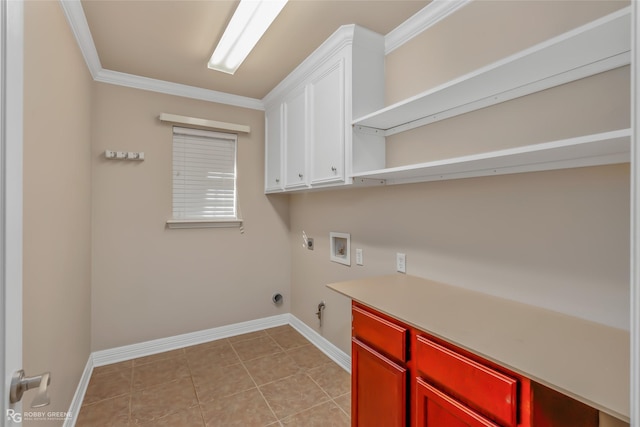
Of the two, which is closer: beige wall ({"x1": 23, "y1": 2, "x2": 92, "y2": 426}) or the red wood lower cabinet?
the red wood lower cabinet

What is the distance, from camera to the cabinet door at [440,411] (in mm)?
1033

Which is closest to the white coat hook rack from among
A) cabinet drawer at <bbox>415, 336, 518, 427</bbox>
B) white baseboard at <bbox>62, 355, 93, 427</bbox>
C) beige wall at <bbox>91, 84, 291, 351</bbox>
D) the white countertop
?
beige wall at <bbox>91, 84, 291, 351</bbox>

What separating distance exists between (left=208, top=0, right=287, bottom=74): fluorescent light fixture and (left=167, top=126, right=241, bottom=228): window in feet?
2.66

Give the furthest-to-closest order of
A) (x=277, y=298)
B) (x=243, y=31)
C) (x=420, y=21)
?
(x=277, y=298), (x=243, y=31), (x=420, y=21)

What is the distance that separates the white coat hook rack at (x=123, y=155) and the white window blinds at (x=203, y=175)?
0.30 meters

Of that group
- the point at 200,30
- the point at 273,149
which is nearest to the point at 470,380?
the point at 200,30

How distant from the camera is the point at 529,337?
1096 millimetres

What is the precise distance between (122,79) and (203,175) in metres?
1.05

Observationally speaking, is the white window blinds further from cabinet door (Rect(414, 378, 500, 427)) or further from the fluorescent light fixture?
cabinet door (Rect(414, 378, 500, 427))

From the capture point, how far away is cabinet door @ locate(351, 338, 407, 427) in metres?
1.33

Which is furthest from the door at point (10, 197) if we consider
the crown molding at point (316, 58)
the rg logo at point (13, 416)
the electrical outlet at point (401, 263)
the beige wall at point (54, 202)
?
the electrical outlet at point (401, 263)

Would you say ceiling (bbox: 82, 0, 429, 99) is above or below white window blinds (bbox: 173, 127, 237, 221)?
above

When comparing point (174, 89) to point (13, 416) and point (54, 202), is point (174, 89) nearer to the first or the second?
point (54, 202)

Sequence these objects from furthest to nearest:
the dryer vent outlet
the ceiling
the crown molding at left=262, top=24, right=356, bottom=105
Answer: the dryer vent outlet → the crown molding at left=262, top=24, right=356, bottom=105 → the ceiling
